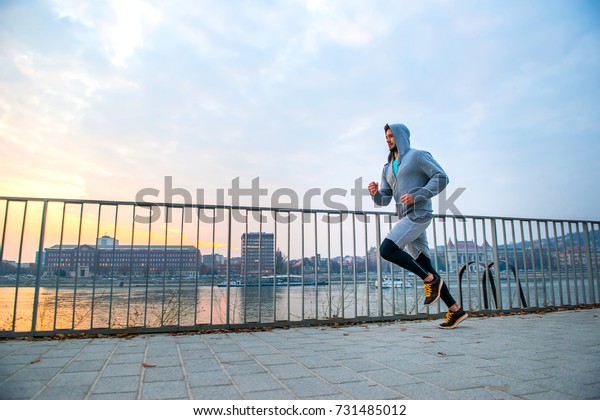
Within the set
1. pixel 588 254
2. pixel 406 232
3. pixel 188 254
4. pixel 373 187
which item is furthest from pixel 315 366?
pixel 588 254

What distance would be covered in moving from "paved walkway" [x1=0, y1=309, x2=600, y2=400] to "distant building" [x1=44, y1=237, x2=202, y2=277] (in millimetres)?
781

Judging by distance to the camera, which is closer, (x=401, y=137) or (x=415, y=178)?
(x=415, y=178)

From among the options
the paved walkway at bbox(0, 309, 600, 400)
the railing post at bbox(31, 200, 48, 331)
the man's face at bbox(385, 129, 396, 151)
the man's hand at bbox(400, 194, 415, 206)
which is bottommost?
the paved walkway at bbox(0, 309, 600, 400)

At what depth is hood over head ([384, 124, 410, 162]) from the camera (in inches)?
142

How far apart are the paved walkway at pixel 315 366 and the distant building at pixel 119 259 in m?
0.78

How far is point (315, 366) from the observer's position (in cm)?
207

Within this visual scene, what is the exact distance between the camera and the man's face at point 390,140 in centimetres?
368

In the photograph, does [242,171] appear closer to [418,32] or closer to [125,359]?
[418,32]

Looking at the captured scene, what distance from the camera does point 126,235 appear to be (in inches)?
142

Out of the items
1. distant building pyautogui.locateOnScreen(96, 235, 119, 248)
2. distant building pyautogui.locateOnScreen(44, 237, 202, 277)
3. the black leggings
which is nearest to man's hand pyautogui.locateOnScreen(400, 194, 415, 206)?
the black leggings

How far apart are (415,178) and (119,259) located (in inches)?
128

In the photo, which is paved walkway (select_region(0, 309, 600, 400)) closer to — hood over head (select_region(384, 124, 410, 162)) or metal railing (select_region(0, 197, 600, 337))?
metal railing (select_region(0, 197, 600, 337))

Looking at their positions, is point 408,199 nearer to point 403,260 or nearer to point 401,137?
point 403,260

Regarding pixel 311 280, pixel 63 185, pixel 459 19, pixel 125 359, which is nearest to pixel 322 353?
pixel 125 359
